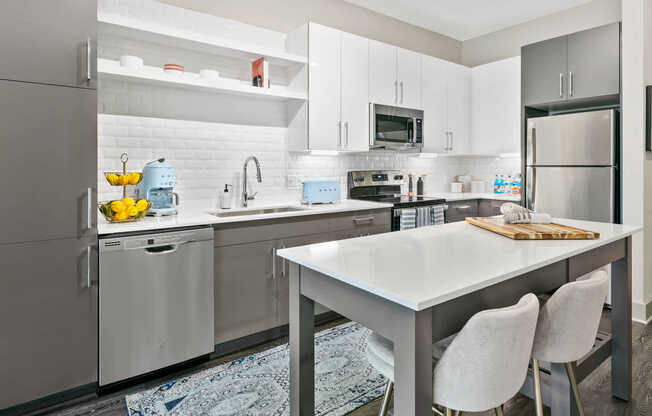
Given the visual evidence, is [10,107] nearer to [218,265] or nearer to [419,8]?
[218,265]

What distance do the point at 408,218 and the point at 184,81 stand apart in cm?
219

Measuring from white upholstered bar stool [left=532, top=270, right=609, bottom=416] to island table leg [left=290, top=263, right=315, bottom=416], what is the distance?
0.87m

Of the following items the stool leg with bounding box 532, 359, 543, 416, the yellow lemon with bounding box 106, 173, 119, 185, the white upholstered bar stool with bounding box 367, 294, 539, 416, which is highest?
the yellow lemon with bounding box 106, 173, 119, 185

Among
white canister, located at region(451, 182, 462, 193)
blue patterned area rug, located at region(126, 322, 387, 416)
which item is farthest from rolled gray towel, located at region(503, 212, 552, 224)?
white canister, located at region(451, 182, 462, 193)

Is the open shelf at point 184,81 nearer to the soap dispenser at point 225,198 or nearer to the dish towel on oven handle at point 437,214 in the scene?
the soap dispenser at point 225,198

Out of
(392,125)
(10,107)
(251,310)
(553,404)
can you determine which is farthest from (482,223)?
(10,107)

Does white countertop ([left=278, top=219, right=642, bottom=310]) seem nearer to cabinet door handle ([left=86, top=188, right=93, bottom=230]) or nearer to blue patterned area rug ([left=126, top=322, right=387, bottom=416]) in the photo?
blue patterned area rug ([left=126, top=322, right=387, bottom=416])

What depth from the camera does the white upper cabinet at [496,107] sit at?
4.25m

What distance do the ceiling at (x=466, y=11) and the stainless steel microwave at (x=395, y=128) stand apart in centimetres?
116

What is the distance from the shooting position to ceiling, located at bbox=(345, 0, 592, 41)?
160 inches

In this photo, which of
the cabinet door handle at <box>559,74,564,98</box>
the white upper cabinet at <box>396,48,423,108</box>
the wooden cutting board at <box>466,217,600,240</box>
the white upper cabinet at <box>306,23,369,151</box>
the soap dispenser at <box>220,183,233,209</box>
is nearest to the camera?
the wooden cutting board at <box>466,217,600,240</box>

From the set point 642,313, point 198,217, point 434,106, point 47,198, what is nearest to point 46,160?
point 47,198

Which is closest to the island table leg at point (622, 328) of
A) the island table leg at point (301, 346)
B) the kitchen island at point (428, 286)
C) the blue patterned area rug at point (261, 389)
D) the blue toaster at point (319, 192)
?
the kitchen island at point (428, 286)

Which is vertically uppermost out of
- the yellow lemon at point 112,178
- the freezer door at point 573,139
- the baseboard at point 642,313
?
the freezer door at point 573,139
